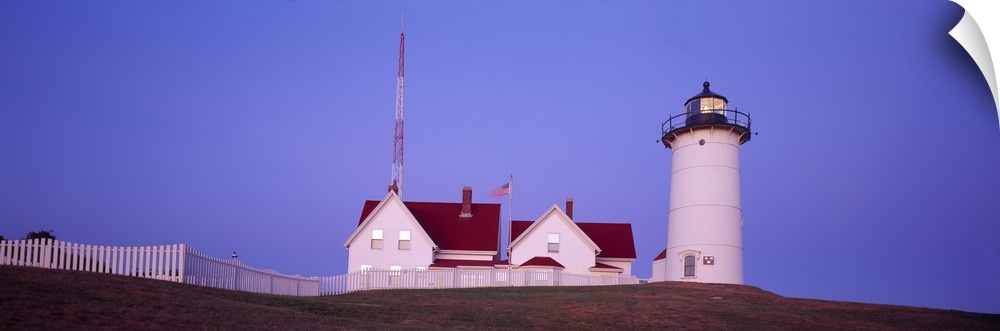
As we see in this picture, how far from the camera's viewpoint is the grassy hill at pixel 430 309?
15.9 metres

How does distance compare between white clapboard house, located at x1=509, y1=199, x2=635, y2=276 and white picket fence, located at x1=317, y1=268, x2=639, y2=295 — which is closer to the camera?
white picket fence, located at x1=317, y1=268, x2=639, y2=295

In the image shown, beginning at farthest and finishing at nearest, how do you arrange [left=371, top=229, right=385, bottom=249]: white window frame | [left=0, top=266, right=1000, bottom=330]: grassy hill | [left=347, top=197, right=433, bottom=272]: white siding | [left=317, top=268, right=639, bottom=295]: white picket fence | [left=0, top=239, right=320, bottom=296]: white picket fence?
[left=371, top=229, right=385, bottom=249]: white window frame < [left=347, top=197, right=433, bottom=272]: white siding < [left=317, top=268, right=639, bottom=295]: white picket fence < [left=0, top=239, right=320, bottom=296]: white picket fence < [left=0, top=266, right=1000, bottom=330]: grassy hill

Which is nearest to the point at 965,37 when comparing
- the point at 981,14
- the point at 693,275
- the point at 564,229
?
the point at 981,14

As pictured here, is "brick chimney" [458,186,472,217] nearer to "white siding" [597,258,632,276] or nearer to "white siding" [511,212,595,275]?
"white siding" [511,212,595,275]

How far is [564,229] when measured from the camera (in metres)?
48.1

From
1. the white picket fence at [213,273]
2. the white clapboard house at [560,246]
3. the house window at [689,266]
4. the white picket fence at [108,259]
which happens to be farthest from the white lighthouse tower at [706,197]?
the white picket fence at [108,259]

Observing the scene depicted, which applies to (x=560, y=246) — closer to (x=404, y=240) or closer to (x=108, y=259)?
(x=404, y=240)

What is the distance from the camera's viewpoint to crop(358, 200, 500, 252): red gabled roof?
159 ft

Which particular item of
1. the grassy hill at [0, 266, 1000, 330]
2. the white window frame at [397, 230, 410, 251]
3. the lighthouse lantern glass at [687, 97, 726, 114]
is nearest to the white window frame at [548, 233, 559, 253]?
the white window frame at [397, 230, 410, 251]

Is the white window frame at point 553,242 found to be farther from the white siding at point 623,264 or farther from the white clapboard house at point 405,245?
the white siding at point 623,264

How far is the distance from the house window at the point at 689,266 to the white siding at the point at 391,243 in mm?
14055

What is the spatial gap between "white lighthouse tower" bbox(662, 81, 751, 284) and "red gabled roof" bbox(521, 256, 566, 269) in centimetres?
615

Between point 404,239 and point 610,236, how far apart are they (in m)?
13.0

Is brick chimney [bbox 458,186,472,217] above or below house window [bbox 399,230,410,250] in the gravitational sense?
above
